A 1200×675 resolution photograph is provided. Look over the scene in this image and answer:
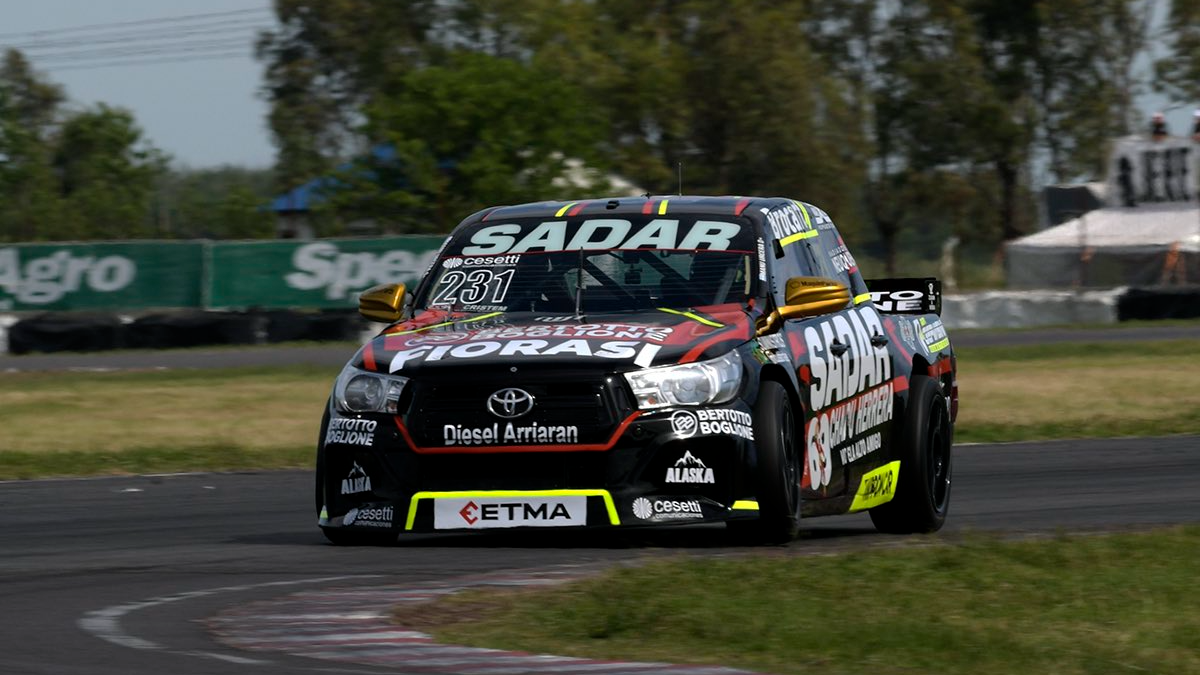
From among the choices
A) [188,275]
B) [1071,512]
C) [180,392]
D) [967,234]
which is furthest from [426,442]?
[967,234]

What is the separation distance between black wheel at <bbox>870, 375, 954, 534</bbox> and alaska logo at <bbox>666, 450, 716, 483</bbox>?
1956 millimetres

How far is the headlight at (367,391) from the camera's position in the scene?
8422mm

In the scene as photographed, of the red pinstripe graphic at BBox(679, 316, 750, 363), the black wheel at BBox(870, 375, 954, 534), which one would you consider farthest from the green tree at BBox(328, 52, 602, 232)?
the red pinstripe graphic at BBox(679, 316, 750, 363)

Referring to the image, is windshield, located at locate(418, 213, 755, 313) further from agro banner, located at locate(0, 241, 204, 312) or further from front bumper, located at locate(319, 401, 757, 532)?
agro banner, located at locate(0, 241, 204, 312)

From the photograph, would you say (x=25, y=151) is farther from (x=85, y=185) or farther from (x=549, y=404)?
(x=549, y=404)

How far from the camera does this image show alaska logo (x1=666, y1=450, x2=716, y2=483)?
828 centimetres

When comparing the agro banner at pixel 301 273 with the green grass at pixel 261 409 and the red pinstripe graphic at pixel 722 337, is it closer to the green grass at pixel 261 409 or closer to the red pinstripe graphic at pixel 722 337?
the green grass at pixel 261 409

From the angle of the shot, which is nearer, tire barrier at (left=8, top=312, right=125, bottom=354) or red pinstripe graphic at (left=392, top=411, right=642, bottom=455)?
red pinstripe graphic at (left=392, top=411, right=642, bottom=455)

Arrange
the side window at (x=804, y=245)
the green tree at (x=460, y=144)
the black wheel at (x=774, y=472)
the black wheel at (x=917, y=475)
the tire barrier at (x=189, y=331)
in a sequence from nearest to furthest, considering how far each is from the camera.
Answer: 1. the black wheel at (x=774, y=472)
2. the side window at (x=804, y=245)
3. the black wheel at (x=917, y=475)
4. the tire barrier at (x=189, y=331)
5. the green tree at (x=460, y=144)

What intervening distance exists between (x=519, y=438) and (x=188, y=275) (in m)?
26.4

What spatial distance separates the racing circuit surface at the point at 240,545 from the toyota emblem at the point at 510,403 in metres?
0.59

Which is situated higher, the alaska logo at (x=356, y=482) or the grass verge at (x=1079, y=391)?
the alaska logo at (x=356, y=482)

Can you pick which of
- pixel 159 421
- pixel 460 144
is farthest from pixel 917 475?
pixel 460 144

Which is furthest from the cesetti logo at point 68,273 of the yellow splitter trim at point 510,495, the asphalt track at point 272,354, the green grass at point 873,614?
the green grass at point 873,614
